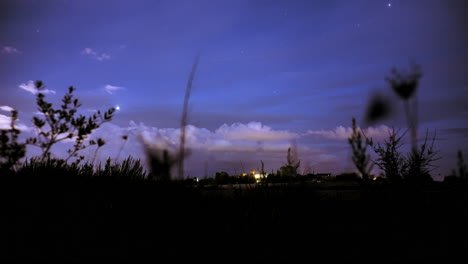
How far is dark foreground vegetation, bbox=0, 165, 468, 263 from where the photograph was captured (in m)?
2.63

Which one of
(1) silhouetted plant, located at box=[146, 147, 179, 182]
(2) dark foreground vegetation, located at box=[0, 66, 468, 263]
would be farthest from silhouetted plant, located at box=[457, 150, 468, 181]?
(1) silhouetted plant, located at box=[146, 147, 179, 182]

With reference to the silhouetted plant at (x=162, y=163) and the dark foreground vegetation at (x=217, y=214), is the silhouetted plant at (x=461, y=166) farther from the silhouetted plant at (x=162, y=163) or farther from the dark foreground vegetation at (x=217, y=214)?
the silhouetted plant at (x=162, y=163)

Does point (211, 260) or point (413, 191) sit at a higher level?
point (413, 191)

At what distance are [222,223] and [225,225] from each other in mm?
138

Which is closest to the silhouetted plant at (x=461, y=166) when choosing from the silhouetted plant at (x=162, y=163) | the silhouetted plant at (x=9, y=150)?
the silhouetted plant at (x=162, y=163)

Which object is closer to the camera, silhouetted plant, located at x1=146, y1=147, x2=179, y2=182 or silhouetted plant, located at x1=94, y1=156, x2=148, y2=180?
silhouetted plant, located at x1=146, y1=147, x2=179, y2=182

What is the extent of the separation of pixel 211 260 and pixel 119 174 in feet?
15.7

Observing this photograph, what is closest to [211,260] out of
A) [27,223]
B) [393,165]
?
[27,223]

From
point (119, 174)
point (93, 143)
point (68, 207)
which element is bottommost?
point (68, 207)

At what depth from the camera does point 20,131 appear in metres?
4.55

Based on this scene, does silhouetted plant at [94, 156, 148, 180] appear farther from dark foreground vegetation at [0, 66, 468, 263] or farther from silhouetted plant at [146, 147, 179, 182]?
silhouetted plant at [146, 147, 179, 182]

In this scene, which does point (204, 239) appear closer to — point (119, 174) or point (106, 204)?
point (106, 204)

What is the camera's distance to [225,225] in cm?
382

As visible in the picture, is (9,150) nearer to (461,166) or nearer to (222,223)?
(222,223)
